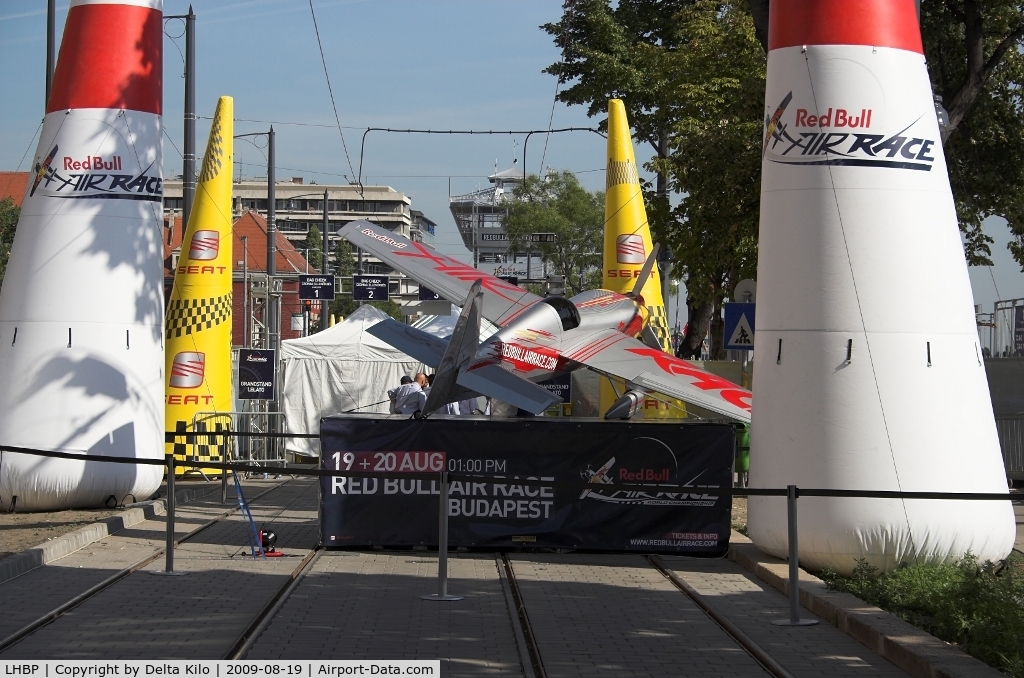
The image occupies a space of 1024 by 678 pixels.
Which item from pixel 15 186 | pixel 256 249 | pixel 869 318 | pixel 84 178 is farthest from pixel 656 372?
pixel 15 186

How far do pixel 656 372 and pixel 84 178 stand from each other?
27.3ft

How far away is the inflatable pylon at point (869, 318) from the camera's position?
988cm

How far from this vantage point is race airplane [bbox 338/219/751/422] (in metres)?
14.5

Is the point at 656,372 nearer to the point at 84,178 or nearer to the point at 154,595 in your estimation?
the point at 84,178

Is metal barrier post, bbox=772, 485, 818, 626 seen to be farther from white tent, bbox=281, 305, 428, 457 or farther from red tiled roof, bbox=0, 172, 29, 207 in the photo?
red tiled roof, bbox=0, 172, 29, 207

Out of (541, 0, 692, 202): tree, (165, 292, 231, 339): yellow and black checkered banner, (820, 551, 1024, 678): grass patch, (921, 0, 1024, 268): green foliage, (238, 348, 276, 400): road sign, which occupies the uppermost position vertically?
(541, 0, 692, 202): tree

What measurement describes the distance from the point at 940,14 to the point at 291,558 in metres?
14.2

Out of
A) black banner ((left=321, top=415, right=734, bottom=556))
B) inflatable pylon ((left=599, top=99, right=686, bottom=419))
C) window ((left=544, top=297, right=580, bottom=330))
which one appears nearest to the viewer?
black banner ((left=321, top=415, right=734, bottom=556))

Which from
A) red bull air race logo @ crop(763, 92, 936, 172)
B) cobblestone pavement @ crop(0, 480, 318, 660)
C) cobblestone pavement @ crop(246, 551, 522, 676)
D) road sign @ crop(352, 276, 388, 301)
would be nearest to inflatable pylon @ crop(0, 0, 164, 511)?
cobblestone pavement @ crop(0, 480, 318, 660)

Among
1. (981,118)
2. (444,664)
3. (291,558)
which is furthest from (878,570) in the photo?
(981,118)

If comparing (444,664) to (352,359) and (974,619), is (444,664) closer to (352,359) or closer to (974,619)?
(974,619)

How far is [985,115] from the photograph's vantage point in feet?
68.4

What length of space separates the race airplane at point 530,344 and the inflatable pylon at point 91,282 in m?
3.99

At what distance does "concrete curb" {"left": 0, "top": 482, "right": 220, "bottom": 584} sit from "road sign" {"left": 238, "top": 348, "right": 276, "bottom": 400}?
6010 millimetres
